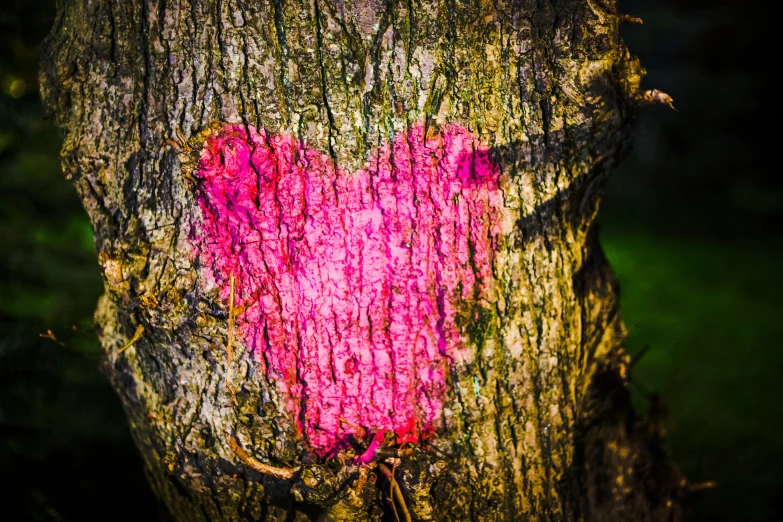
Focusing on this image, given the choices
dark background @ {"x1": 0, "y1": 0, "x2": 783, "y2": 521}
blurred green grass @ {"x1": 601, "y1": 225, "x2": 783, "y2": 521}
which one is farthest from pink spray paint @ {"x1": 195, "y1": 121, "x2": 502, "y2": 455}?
blurred green grass @ {"x1": 601, "y1": 225, "x2": 783, "y2": 521}

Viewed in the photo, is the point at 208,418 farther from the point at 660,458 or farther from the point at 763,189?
the point at 763,189

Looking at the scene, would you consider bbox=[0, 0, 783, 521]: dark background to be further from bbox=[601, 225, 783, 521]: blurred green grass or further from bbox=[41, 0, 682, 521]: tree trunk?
bbox=[41, 0, 682, 521]: tree trunk

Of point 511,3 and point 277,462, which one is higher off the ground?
point 511,3

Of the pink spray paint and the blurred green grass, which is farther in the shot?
the blurred green grass

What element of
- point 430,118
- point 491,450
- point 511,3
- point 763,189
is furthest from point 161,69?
point 763,189

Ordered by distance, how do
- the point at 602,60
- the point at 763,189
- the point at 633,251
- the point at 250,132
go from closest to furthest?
the point at 250,132 → the point at 602,60 → the point at 633,251 → the point at 763,189
